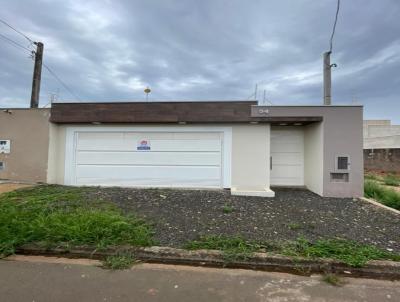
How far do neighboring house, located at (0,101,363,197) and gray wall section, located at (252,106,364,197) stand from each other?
0.21m

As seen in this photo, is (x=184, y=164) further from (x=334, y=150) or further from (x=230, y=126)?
(x=334, y=150)

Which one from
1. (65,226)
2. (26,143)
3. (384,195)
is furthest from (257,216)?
(26,143)

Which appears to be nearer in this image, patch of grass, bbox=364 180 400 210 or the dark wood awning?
patch of grass, bbox=364 180 400 210

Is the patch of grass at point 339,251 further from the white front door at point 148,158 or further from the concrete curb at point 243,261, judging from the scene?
the white front door at point 148,158

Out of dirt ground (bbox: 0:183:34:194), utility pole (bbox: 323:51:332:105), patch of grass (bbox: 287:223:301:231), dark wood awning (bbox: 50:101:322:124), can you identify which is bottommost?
patch of grass (bbox: 287:223:301:231)

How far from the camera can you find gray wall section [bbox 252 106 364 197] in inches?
292

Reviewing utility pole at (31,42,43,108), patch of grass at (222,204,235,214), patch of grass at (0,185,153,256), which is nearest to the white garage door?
patch of grass at (222,204,235,214)

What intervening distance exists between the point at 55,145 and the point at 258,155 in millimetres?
6453

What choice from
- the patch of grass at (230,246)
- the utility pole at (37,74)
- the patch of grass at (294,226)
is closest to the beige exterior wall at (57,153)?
the utility pole at (37,74)

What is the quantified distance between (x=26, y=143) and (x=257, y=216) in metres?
7.54

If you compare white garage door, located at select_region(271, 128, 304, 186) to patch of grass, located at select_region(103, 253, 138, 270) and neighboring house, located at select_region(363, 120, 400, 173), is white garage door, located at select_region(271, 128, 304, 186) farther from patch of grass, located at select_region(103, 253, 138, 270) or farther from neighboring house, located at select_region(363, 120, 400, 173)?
neighboring house, located at select_region(363, 120, 400, 173)

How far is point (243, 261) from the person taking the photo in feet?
11.1

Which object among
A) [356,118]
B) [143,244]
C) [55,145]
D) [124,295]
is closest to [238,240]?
[143,244]

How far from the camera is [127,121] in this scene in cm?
830
